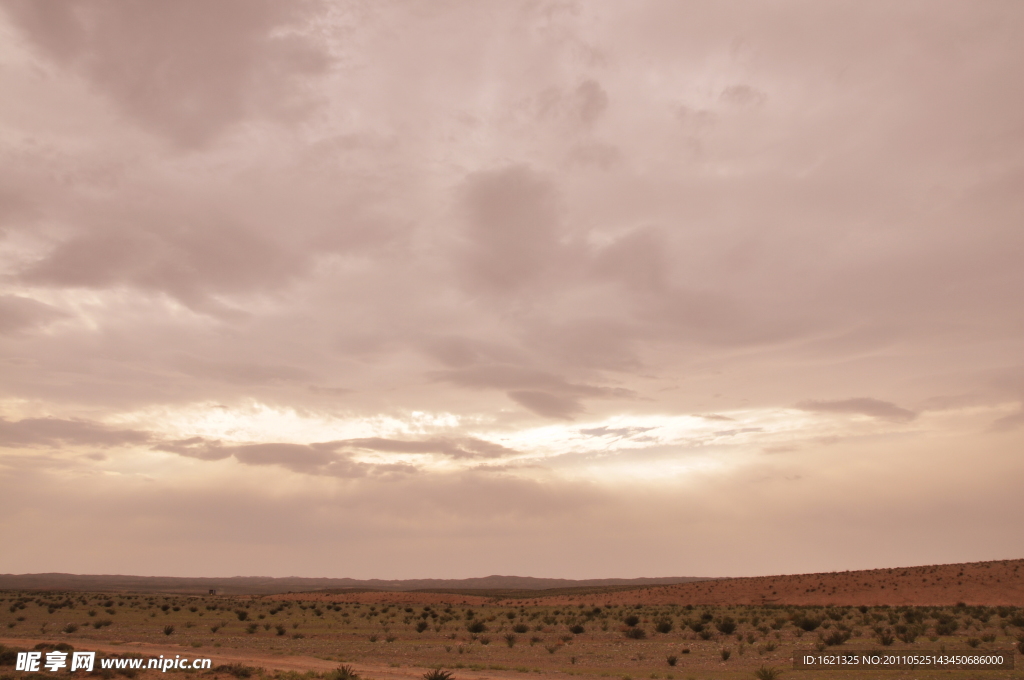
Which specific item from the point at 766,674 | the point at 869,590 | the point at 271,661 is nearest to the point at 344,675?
the point at 271,661

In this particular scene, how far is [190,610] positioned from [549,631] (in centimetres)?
3761

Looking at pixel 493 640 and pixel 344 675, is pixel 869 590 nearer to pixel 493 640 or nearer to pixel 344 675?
pixel 493 640

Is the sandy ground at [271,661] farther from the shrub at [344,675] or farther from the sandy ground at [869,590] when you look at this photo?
the sandy ground at [869,590]

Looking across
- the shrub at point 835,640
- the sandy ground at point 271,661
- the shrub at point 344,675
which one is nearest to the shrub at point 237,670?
the sandy ground at point 271,661

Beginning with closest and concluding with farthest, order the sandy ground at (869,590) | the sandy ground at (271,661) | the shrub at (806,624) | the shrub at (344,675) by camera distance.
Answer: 1. the shrub at (344,675)
2. the sandy ground at (271,661)
3. the shrub at (806,624)
4. the sandy ground at (869,590)

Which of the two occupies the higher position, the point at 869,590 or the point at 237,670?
the point at 237,670

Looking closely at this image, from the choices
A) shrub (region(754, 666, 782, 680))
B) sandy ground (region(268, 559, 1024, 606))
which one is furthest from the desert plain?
sandy ground (region(268, 559, 1024, 606))

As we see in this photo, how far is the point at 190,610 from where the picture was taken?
58344 millimetres

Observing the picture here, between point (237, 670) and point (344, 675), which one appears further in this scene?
point (237, 670)

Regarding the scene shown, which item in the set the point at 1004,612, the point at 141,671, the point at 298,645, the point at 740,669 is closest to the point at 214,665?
the point at 141,671

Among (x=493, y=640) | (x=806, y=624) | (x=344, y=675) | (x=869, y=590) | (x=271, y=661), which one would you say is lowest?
(x=869, y=590)

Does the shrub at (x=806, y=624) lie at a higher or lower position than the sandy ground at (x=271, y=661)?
lower

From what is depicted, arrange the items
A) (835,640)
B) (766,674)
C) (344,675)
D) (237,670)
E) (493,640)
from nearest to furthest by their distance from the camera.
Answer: (344,675), (766,674), (237,670), (835,640), (493,640)

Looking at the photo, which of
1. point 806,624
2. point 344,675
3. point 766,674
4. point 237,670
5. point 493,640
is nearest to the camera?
point 344,675
